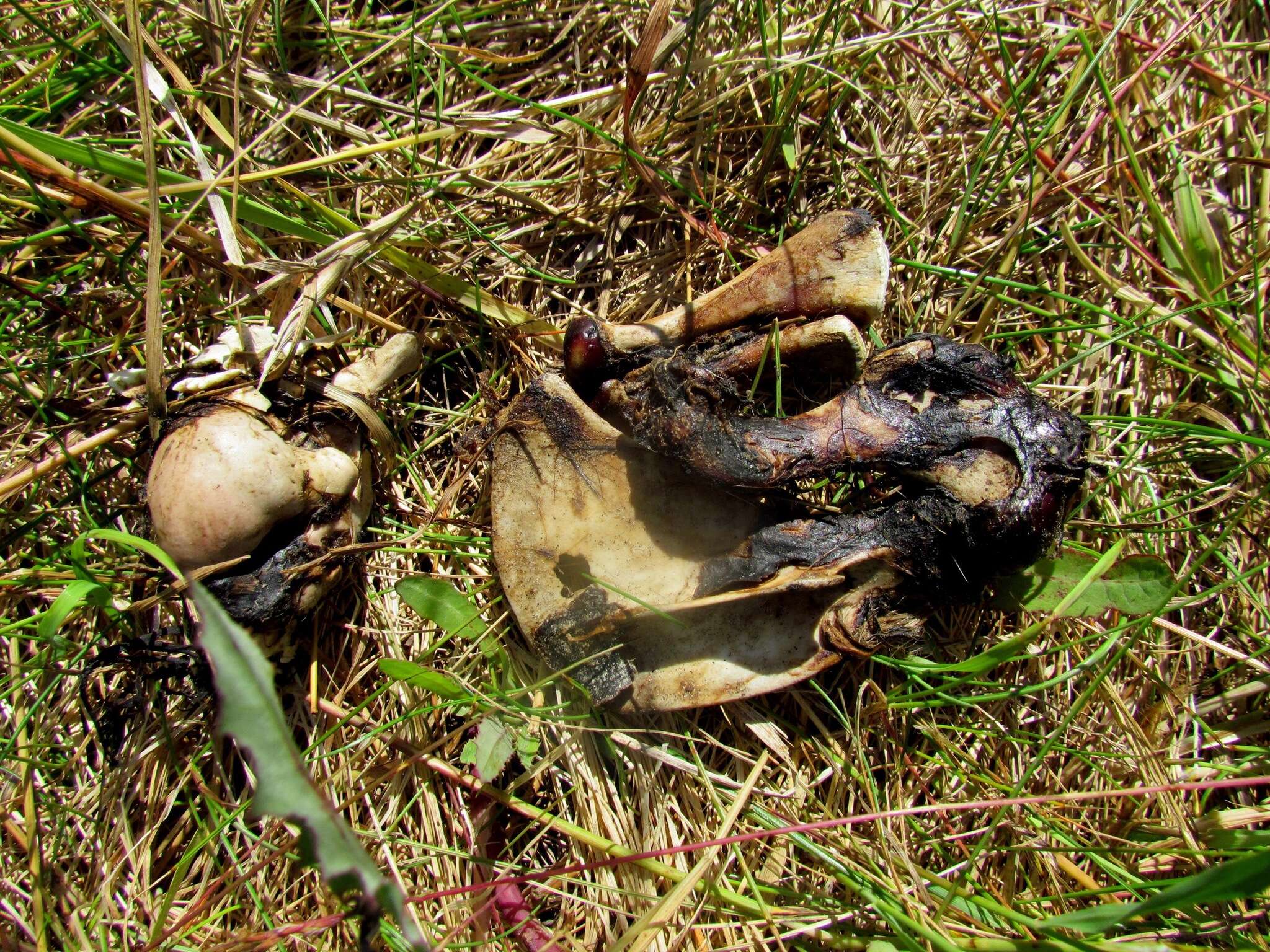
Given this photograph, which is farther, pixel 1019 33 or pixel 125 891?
pixel 1019 33

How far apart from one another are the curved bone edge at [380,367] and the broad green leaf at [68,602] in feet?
2.91

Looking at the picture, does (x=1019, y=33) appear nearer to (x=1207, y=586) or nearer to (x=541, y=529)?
(x=1207, y=586)

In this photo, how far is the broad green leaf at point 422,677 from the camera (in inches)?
86.7

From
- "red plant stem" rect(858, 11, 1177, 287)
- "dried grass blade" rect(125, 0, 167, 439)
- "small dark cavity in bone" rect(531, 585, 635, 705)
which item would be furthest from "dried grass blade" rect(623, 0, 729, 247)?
"dried grass blade" rect(125, 0, 167, 439)

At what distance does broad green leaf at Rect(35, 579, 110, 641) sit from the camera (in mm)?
2137

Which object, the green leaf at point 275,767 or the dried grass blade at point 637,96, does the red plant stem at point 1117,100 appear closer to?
the dried grass blade at point 637,96

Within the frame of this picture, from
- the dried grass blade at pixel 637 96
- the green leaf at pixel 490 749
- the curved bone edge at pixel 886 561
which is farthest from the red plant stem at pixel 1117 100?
the green leaf at pixel 490 749

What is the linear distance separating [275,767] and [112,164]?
202 centimetres

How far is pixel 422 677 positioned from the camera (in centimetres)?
222

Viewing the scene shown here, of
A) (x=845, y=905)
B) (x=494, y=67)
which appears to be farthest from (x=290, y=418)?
(x=845, y=905)

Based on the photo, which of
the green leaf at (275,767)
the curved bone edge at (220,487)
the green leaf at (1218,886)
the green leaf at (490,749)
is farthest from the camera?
the green leaf at (490,749)

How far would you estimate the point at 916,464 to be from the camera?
81.9 inches

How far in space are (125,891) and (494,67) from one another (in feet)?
9.63

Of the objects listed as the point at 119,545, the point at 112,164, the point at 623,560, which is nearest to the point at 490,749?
the point at 623,560
